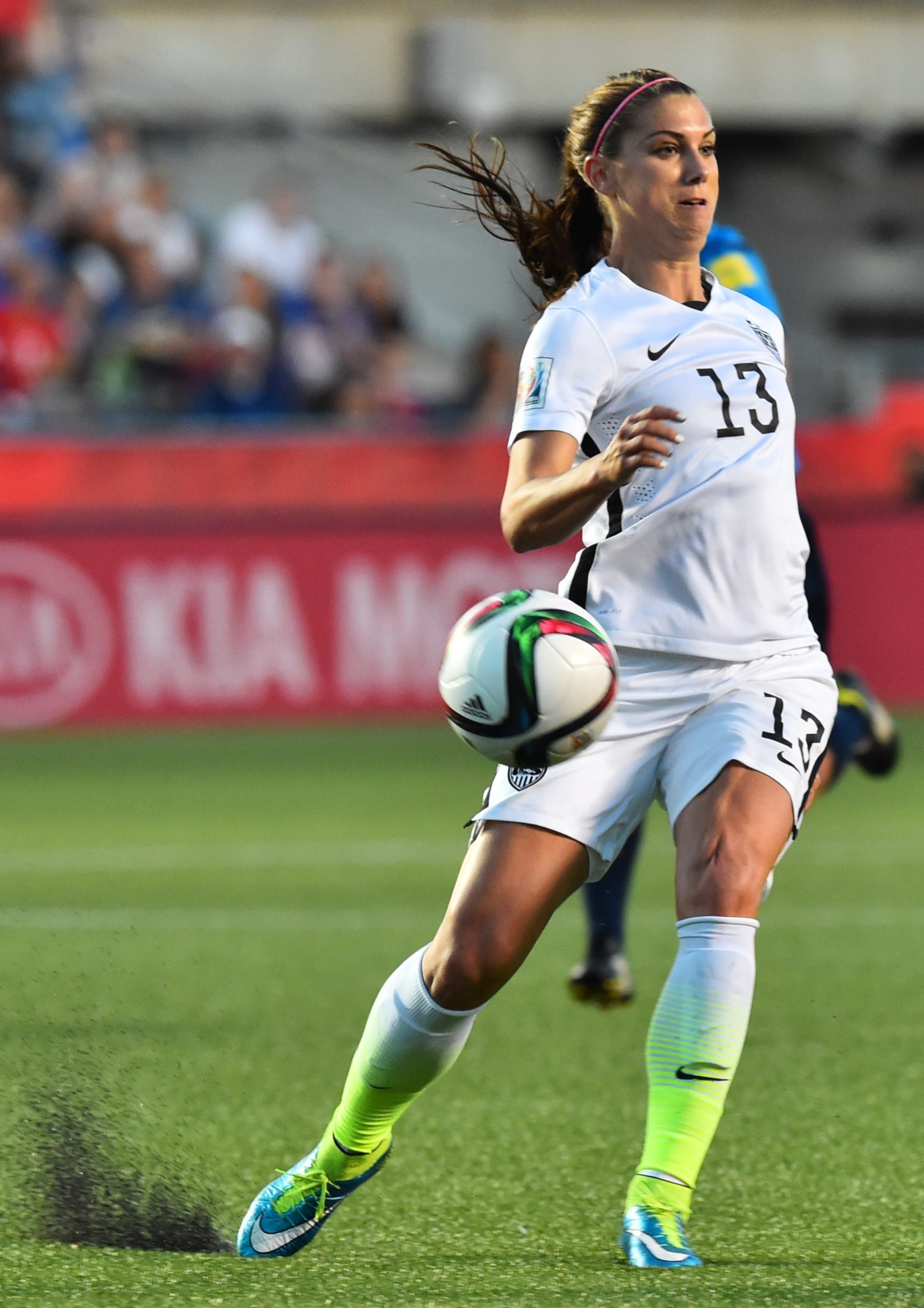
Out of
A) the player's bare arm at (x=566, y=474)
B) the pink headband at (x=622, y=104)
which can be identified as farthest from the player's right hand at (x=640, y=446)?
the pink headband at (x=622, y=104)

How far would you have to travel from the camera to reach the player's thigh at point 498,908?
3678 mm

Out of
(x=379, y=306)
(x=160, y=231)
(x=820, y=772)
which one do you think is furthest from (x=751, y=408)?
(x=160, y=231)

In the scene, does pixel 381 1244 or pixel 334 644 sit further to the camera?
pixel 334 644

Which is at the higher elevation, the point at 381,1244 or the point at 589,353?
the point at 589,353

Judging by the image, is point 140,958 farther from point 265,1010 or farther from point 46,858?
point 46,858

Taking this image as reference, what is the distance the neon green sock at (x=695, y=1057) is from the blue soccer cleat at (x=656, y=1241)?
0.02 metres

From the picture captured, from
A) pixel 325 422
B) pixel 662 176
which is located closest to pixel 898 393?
pixel 325 422

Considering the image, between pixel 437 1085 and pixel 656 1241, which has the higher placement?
pixel 656 1241

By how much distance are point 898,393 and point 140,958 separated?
9.82 metres

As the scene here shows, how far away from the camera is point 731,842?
3664 mm

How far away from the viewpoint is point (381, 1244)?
3961mm

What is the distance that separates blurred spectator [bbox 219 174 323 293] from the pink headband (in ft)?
42.3

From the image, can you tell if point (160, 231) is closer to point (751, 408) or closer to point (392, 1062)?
point (751, 408)

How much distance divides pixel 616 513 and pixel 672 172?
0.61 m
